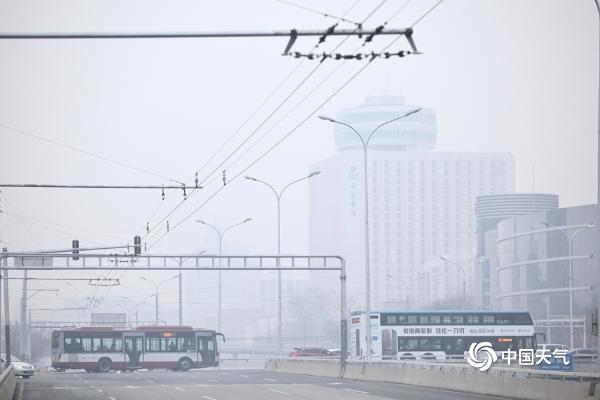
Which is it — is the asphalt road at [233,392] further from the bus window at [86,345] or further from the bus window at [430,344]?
the bus window at [86,345]

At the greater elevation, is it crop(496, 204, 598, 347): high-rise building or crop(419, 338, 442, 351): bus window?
crop(496, 204, 598, 347): high-rise building

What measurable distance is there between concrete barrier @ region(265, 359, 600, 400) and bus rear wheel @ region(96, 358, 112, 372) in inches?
669

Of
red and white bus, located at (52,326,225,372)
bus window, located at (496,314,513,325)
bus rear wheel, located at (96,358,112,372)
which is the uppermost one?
bus window, located at (496,314,513,325)

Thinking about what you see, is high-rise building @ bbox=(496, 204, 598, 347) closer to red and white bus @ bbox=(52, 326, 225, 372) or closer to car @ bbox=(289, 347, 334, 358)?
car @ bbox=(289, 347, 334, 358)

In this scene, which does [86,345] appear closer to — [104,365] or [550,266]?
[104,365]

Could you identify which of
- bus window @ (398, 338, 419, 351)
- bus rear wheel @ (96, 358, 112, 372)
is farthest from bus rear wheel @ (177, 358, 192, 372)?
bus window @ (398, 338, 419, 351)

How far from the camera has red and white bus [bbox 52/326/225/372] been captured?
7362 centimetres

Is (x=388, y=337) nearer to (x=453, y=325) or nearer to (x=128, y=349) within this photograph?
(x=453, y=325)

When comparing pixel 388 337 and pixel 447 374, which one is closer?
pixel 447 374

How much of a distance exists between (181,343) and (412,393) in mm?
40901

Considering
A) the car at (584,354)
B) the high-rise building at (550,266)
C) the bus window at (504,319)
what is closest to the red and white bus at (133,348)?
the bus window at (504,319)

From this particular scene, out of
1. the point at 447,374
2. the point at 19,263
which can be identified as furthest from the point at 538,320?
the point at 447,374

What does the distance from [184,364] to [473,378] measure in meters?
41.2

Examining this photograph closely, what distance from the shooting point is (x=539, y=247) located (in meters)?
169
